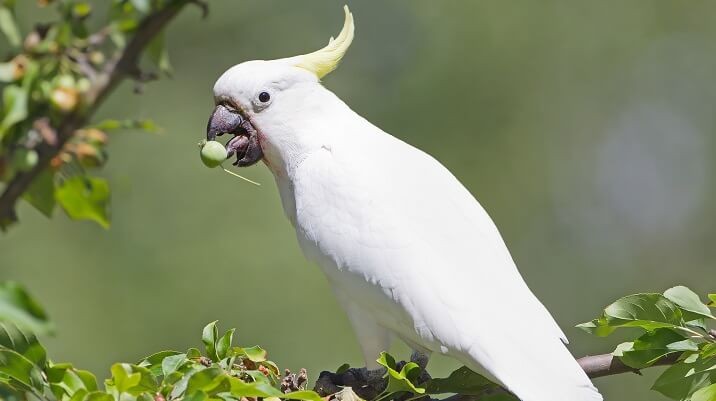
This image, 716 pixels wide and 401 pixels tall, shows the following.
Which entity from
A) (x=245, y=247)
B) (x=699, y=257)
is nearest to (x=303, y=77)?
(x=245, y=247)

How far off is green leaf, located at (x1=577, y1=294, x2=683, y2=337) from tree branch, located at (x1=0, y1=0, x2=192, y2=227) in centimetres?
122

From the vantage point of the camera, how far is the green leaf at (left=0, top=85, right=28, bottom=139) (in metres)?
1.22

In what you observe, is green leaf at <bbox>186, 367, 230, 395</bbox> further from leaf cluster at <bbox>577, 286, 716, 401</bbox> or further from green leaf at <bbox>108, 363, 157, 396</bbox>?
leaf cluster at <bbox>577, 286, 716, 401</bbox>

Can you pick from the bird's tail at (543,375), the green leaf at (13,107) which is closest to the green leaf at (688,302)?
the bird's tail at (543,375)

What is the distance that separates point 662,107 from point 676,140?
14.9 inches

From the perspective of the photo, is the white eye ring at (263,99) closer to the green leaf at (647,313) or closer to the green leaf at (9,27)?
the green leaf at (647,313)

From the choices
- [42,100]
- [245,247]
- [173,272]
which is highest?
[42,100]

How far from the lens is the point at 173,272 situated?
746 cm

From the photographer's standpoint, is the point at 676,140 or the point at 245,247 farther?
the point at 676,140

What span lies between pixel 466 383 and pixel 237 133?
983mm

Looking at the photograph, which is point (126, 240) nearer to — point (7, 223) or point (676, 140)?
point (676, 140)

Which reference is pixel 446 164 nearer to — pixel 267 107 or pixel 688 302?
pixel 267 107

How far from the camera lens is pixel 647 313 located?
211 cm

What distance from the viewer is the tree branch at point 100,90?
1144 millimetres
